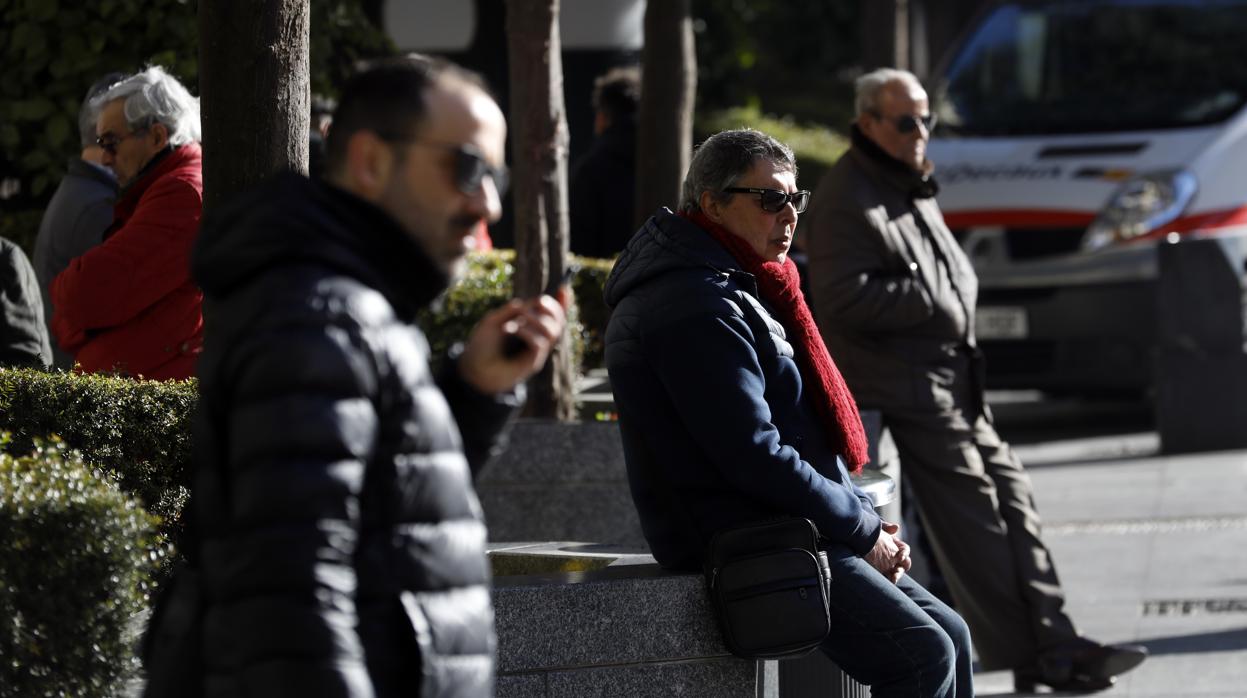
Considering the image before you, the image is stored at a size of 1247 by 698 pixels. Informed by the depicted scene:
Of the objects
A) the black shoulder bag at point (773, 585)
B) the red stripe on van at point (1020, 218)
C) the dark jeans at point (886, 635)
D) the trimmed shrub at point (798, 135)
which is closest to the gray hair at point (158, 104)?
the black shoulder bag at point (773, 585)

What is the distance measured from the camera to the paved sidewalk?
6.56m

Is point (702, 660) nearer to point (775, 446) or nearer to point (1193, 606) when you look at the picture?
point (775, 446)

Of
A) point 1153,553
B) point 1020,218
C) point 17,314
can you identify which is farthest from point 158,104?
point 1020,218

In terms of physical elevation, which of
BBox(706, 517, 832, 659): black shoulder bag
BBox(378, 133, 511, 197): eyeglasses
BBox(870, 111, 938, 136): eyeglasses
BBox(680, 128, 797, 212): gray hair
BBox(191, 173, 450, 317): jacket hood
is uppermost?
BBox(378, 133, 511, 197): eyeglasses

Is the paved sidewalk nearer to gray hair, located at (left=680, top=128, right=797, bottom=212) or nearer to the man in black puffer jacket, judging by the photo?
gray hair, located at (left=680, top=128, right=797, bottom=212)

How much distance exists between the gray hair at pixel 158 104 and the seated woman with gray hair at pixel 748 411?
1.87 meters

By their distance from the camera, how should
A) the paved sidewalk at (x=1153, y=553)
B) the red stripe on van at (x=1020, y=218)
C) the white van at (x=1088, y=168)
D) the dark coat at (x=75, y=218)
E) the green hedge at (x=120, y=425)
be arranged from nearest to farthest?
the green hedge at (x=120, y=425) → the dark coat at (x=75, y=218) → the paved sidewalk at (x=1153, y=553) → the white van at (x=1088, y=168) → the red stripe on van at (x=1020, y=218)

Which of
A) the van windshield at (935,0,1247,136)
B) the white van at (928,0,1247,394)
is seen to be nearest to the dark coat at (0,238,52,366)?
the white van at (928,0,1247,394)

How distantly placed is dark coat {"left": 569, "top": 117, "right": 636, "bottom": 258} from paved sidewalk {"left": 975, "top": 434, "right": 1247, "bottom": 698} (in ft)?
8.14

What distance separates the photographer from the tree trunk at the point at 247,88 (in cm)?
482

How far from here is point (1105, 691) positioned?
20.6ft

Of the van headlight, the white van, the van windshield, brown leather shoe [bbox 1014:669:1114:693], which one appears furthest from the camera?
the van windshield

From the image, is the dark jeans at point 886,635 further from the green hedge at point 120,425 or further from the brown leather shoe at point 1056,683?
the brown leather shoe at point 1056,683

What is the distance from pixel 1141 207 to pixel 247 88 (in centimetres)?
746
